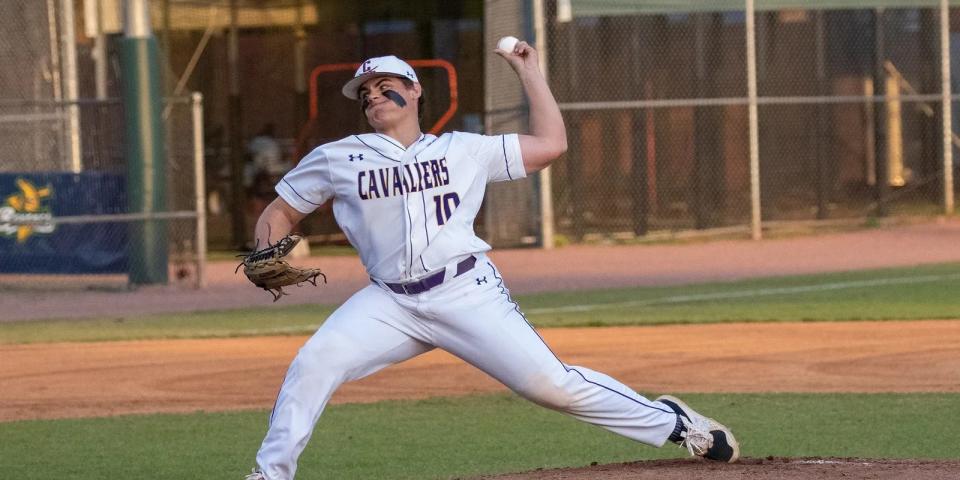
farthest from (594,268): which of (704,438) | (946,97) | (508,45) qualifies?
(508,45)

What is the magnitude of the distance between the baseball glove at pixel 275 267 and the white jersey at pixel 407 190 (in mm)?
198

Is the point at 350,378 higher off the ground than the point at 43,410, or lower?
higher

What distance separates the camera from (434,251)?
18.5ft

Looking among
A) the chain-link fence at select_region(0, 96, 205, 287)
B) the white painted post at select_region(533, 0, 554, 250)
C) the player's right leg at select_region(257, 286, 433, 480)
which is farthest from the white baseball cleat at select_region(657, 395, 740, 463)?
the white painted post at select_region(533, 0, 554, 250)

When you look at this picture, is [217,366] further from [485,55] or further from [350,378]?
[485,55]

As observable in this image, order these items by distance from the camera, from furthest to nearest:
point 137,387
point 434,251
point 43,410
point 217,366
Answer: point 217,366
point 137,387
point 43,410
point 434,251

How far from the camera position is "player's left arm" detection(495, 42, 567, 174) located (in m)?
5.77

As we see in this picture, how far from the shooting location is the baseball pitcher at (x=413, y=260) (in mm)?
5645

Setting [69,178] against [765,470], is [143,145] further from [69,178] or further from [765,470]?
[765,470]

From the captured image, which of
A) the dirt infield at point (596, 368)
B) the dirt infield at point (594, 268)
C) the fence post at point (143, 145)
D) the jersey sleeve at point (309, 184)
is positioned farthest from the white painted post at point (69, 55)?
the jersey sleeve at point (309, 184)

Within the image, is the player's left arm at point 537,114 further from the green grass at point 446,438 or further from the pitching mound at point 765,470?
the green grass at point 446,438

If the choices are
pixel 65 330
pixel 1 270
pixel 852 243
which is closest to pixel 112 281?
pixel 1 270

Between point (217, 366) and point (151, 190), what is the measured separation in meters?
6.61

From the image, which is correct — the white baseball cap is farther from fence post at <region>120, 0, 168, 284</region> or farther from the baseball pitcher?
fence post at <region>120, 0, 168, 284</region>
